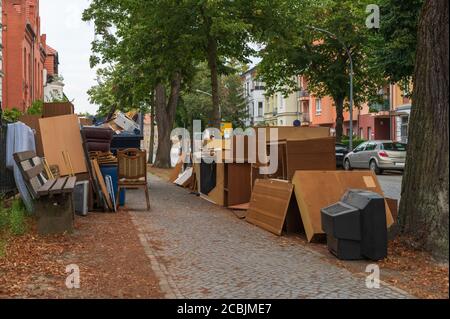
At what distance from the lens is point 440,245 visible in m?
7.52

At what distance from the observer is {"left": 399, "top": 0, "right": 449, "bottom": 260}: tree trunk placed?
A: 302 inches

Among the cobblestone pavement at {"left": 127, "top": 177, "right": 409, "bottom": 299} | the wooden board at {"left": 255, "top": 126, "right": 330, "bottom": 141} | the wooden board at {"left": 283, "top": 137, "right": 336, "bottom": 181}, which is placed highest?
the wooden board at {"left": 255, "top": 126, "right": 330, "bottom": 141}

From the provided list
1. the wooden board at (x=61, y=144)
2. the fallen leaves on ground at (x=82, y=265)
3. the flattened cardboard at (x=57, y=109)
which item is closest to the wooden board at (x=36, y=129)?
the flattened cardboard at (x=57, y=109)

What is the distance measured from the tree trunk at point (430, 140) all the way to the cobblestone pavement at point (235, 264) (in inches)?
50.8

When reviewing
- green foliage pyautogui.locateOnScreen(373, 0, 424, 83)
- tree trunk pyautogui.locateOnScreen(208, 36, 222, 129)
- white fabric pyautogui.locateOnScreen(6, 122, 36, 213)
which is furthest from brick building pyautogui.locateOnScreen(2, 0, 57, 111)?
white fabric pyautogui.locateOnScreen(6, 122, 36, 213)

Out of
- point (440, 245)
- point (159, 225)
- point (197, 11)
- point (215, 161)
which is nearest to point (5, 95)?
point (197, 11)

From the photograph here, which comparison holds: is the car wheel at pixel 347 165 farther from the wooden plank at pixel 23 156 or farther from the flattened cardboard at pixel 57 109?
the wooden plank at pixel 23 156

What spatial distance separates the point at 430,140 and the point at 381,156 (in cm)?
2346

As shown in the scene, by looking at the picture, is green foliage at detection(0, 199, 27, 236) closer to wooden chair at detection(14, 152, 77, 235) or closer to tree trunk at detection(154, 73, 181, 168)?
wooden chair at detection(14, 152, 77, 235)

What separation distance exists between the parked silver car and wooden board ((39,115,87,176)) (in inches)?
791

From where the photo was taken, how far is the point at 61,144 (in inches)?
514

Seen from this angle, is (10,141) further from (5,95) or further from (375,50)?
(5,95)

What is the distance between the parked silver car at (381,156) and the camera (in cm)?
3059

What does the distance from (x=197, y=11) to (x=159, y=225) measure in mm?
9895
